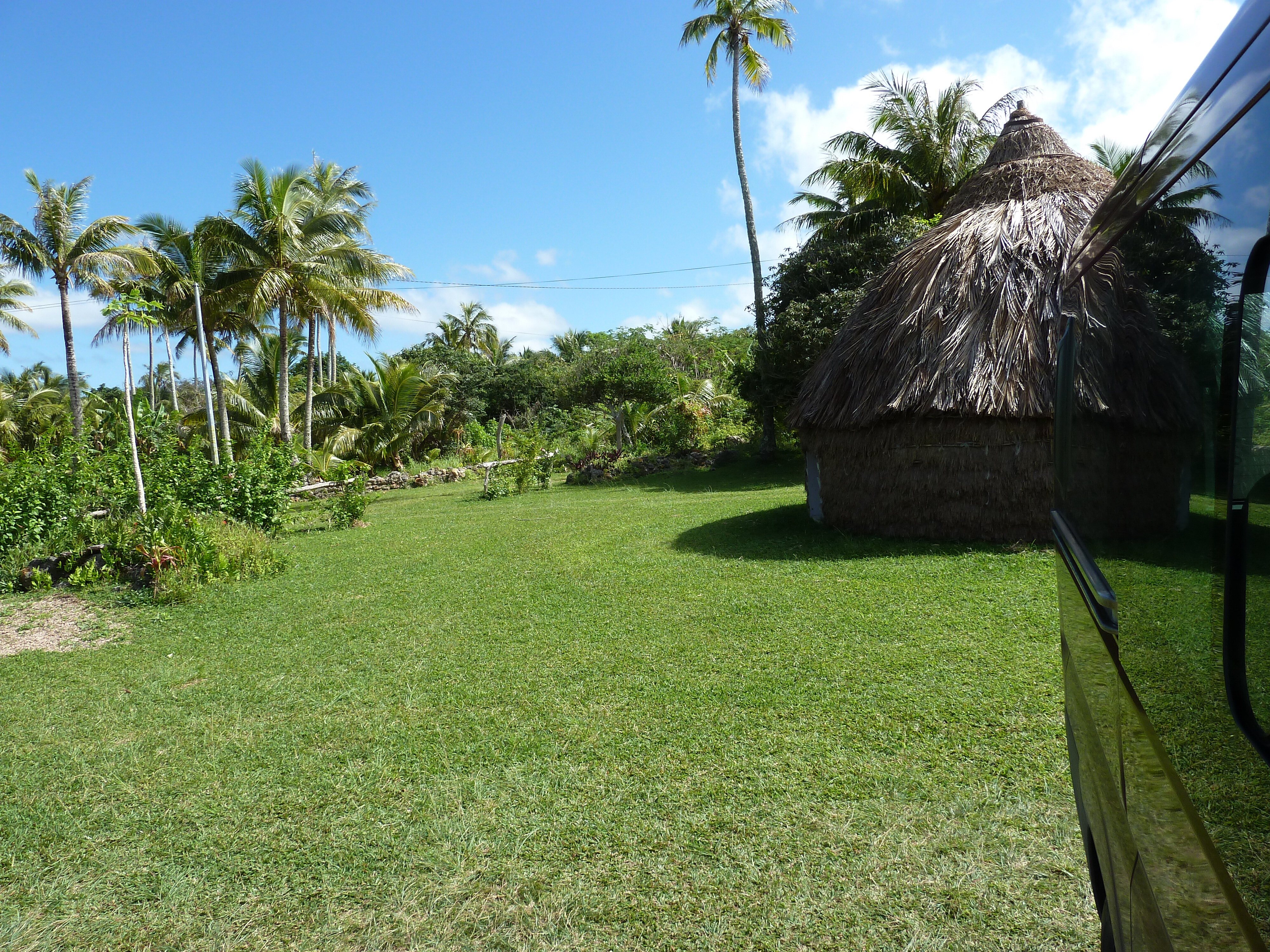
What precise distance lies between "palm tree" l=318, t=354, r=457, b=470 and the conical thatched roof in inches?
698

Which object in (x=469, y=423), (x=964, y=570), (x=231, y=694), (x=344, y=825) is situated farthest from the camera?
(x=469, y=423)

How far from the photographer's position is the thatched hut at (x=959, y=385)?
8273 millimetres

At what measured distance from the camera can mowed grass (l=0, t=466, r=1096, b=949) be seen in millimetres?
2744

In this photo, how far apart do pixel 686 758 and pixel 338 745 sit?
6.32 feet

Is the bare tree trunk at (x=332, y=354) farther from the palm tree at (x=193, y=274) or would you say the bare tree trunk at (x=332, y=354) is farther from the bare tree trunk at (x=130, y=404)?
the bare tree trunk at (x=130, y=404)

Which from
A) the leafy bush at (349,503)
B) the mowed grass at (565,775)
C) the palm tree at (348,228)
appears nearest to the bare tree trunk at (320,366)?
the palm tree at (348,228)

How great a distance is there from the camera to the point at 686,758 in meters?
3.90

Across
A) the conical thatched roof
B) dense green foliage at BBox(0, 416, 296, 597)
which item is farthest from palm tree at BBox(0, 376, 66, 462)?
the conical thatched roof

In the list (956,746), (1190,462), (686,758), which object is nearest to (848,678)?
(956,746)

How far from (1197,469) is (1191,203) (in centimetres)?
45

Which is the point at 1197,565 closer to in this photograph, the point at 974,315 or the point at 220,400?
the point at 974,315

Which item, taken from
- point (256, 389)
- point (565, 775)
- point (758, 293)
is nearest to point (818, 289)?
point (758, 293)

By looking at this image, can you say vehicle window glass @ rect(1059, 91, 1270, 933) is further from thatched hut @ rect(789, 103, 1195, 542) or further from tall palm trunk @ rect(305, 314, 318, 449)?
tall palm trunk @ rect(305, 314, 318, 449)

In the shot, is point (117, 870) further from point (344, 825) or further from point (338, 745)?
point (338, 745)
